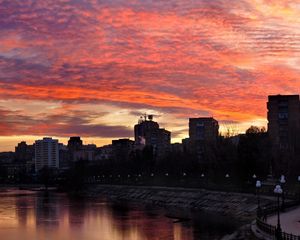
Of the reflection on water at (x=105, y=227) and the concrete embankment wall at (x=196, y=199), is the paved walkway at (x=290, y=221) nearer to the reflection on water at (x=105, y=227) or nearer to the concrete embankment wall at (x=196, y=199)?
the reflection on water at (x=105, y=227)

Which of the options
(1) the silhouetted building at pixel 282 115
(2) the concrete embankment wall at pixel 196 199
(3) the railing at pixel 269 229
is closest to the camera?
(3) the railing at pixel 269 229

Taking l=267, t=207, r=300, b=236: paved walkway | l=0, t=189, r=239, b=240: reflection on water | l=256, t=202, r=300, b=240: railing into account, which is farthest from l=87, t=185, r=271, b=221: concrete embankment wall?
l=256, t=202, r=300, b=240: railing

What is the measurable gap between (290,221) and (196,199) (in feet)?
175

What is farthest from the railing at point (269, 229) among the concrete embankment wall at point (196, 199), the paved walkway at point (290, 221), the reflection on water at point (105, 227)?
the concrete embankment wall at point (196, 199)

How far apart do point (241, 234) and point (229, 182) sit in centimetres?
5885

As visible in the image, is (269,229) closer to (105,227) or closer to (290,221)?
(290,221)

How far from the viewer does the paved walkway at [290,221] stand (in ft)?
143

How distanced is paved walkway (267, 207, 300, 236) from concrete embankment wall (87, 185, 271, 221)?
1435 centimetres

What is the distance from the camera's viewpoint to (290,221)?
49.3 metres

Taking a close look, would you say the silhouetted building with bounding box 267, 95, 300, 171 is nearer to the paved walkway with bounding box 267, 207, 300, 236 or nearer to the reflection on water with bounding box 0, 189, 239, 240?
the reflection on water with bounding box 0, 189, 239, 240

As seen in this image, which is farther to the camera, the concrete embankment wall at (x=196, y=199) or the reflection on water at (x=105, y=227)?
the concrete embankment wall at (x=196, y=199)

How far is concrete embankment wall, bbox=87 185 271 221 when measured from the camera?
78.8 meters

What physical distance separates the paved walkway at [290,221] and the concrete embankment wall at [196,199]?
1435 centimetres

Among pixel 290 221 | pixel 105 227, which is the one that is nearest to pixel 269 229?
pixel 290 221
